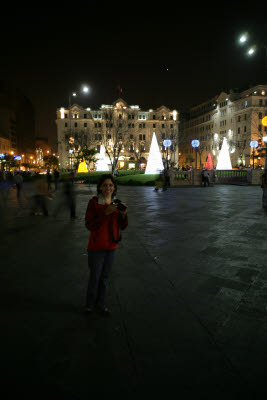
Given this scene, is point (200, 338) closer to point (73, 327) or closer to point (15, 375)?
point (73, 327)

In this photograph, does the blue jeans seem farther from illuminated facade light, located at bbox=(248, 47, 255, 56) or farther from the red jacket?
illuminated facade light, located at bbox=(248, 47, 255, 56)

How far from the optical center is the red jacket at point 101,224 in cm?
324

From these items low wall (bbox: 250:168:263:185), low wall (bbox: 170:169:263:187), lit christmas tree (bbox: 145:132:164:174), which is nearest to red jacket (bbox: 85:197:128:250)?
low wall (bbox: 170:169:263:187)

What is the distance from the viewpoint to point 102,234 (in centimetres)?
329

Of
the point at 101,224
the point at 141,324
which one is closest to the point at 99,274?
the point at 101,224

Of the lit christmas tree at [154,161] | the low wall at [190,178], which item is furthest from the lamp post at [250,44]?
the lit christmas tree at [154,161]

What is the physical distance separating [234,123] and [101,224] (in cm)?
8164

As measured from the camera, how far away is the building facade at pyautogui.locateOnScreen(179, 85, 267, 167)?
70.2 metres

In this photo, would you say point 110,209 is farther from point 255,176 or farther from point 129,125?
point 129,125

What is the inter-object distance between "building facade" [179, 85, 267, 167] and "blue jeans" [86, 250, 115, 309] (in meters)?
55.0

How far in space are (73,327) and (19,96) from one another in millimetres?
190793

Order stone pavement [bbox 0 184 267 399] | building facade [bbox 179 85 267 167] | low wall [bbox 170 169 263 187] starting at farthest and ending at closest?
building facade [bbox 179 85 267 167], low wall [bbox 170 169 263 187], stone pavement [bbox 0 184 267 399]

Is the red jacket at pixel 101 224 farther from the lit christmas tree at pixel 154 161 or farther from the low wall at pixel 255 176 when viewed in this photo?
the lit christmas tree at pixel 154 161

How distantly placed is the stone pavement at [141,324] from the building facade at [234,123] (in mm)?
53061
